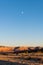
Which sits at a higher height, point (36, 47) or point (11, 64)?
point (36, 47)

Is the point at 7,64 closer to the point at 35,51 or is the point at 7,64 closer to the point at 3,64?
the point at 3,64

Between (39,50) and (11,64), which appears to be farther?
(39,50)

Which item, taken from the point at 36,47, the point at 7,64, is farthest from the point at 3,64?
the point at 36,47

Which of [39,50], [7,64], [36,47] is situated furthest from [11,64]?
[36,47]

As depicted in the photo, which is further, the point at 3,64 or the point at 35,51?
the point at 35,51

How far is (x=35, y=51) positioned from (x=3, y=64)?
19930 millimetres

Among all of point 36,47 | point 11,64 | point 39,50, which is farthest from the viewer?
point 36,47

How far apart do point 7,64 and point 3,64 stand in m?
0.60

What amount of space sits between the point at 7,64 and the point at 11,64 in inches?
21.8

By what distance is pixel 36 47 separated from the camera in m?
44.2

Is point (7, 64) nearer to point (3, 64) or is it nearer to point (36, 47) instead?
point (3, 64)

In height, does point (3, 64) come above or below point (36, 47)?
below

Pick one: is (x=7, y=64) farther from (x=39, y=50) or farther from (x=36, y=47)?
(x=36, y=47)

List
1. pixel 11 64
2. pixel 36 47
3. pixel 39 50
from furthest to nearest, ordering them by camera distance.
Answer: pixel 36 47 < pixel 39 50 < pixel 11 64
